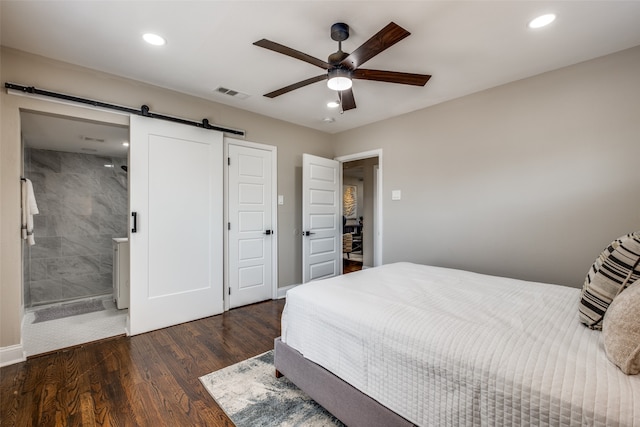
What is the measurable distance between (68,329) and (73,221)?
207 centimetres

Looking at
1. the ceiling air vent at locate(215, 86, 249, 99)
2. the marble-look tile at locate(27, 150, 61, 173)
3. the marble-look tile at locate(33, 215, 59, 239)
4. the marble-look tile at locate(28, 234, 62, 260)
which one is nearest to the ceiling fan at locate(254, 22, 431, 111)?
the ceiling air vent at locate(215, 86, 249, 99)

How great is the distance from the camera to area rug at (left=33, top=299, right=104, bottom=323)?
331 centimetres

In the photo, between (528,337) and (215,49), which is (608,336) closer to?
(528,337)

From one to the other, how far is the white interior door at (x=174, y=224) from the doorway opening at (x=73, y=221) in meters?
0.64

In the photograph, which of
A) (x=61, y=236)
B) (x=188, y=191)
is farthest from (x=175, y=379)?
(x=61, y=236)

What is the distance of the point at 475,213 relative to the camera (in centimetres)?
314

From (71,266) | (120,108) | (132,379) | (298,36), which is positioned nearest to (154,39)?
(120,108)

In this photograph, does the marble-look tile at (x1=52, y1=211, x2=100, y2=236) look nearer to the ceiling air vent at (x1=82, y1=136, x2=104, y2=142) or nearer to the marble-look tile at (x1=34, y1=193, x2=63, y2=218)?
the marble-look tile at (x1=34, y1=193, x2=63, y2=218)

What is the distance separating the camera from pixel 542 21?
1965mm

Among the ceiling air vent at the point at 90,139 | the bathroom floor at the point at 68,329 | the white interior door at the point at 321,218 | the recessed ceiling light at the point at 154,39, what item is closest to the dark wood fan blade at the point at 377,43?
the recessed ceiling light at the point at 154,39

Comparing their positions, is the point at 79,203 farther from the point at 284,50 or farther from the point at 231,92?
the point at 284,50

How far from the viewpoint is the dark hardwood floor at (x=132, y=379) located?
5.55ft

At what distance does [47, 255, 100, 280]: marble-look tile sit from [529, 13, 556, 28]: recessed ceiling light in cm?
600

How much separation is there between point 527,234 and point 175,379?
3.38 metres
